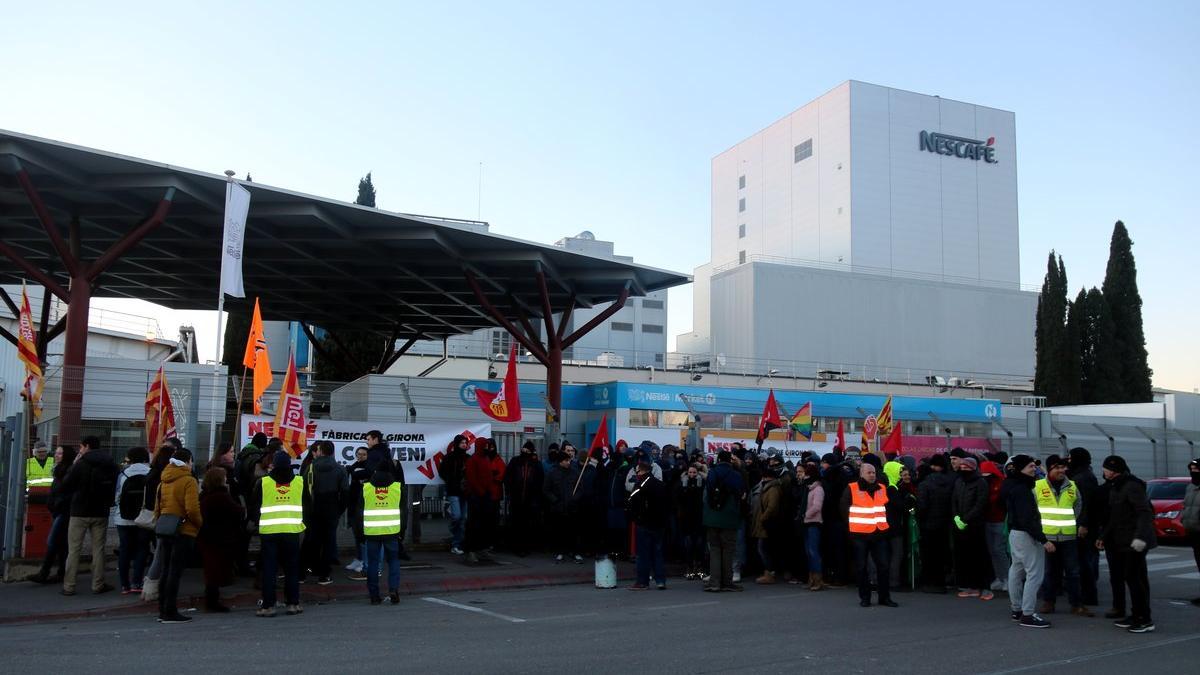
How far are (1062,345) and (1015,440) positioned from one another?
32901 mm

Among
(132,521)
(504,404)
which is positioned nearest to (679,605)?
(132,521)

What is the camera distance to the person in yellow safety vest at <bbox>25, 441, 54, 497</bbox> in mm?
14156

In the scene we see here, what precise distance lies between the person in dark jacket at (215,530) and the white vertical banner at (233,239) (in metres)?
5.08

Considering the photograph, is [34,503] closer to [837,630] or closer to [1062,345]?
[837,630]

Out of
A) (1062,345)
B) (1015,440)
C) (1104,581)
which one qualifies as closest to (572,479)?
(1104,581)

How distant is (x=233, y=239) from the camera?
1678 cm

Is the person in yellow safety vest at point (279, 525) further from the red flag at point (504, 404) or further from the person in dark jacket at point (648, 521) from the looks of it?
the red flag at point (504, 404)

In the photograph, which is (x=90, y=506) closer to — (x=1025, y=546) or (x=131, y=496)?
(x=131, y=496)

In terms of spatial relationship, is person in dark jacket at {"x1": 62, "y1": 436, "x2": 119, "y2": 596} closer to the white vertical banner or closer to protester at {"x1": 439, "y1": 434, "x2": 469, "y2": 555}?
the white vertical banner

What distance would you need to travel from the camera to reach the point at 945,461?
14172mm

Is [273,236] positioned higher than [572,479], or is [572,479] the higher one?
[273,236]

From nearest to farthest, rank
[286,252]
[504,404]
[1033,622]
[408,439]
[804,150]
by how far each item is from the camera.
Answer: [1033,622] → [408,439] → [504,404] → [286,252] → [804,150]

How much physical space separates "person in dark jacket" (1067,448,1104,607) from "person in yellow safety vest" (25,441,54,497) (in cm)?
1374

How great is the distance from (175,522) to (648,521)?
20.4 feet
